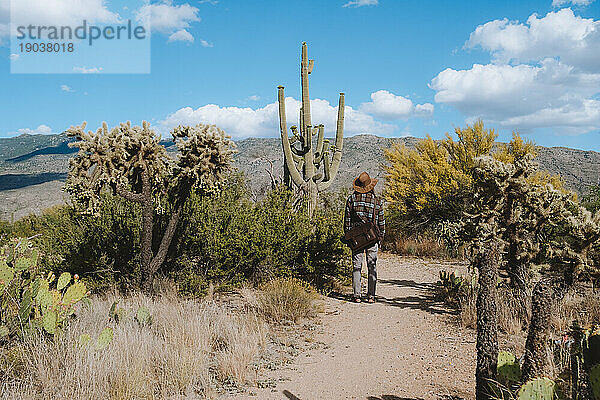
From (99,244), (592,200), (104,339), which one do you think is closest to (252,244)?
(99,244)

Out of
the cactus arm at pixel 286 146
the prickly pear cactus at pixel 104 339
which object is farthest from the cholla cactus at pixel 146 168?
the cactus arm at pixel 286 146

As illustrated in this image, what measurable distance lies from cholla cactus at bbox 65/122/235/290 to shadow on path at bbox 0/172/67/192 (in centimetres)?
3650

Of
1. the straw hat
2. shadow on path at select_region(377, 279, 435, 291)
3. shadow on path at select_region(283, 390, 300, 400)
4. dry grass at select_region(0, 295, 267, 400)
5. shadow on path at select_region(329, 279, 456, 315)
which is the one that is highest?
the straw hat

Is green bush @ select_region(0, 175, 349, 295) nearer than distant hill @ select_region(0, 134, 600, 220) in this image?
Yes

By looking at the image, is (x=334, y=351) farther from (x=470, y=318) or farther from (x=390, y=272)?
(x=390, y=272)

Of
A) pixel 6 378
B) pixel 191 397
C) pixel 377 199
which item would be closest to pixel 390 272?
pixel 377 199

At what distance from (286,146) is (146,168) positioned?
4737 millimetres

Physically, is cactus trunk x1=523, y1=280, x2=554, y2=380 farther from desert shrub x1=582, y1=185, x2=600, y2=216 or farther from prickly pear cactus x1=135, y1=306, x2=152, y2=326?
desert shrub x1=582, y1=185, x2=600, y2=216

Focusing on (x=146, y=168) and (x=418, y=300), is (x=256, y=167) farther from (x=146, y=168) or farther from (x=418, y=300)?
(x=146, y=168)

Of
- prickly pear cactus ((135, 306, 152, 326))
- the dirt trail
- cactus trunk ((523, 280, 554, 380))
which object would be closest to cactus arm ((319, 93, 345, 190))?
the dirt trail

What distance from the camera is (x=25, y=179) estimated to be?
4256 cm

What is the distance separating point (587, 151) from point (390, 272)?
30952 mm

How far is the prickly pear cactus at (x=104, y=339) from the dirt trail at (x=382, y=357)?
51.8 inches

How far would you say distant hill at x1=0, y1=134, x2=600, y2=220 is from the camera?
28.8 metres
